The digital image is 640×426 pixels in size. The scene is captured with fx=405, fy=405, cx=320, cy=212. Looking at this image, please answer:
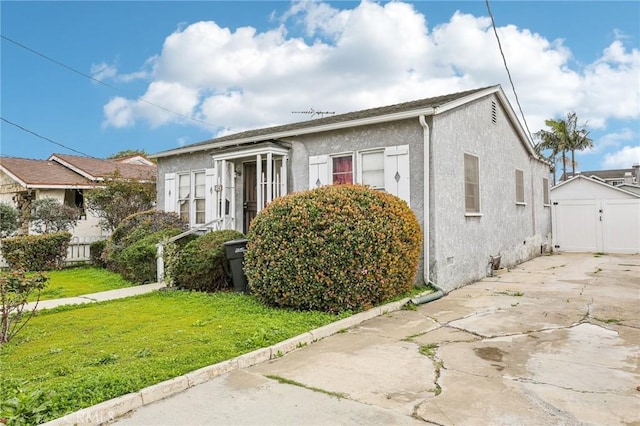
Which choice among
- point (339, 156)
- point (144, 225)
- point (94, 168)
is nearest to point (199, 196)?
point (144, 225)

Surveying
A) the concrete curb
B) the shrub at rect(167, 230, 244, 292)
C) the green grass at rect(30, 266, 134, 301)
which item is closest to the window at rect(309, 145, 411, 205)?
the shrub at rect(167, 230, 244, 292)

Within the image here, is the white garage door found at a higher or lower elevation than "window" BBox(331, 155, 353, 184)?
lower

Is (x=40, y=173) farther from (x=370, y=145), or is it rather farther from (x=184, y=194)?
(x=370, y=145)

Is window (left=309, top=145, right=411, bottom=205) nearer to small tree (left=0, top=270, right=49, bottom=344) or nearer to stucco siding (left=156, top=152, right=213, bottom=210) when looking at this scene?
stucco siding (left=156, top=152, right=213, bottom=210)

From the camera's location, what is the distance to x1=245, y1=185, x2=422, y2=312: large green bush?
19.5ft

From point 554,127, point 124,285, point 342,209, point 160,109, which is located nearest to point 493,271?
point 342,209

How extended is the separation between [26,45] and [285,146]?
38.7 feet

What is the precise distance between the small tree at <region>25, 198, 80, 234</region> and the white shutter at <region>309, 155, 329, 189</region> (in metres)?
10.1

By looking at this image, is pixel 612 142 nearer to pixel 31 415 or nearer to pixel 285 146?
pixel 285 146

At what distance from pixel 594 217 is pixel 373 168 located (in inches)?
451

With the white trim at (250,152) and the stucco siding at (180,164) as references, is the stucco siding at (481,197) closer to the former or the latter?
the white trim at (250,152)

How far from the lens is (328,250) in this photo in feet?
19.5

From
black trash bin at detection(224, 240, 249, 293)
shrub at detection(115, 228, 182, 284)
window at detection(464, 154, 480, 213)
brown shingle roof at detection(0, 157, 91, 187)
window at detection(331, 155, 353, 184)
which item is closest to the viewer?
black trash bin at detection(224, 240, 249, 293)

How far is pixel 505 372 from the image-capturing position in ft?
12.3
